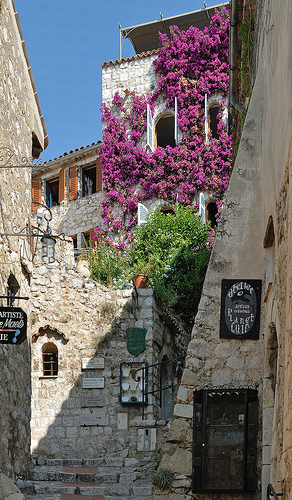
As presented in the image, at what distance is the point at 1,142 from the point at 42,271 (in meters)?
4.81

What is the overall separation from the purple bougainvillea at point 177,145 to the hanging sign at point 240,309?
522 inches

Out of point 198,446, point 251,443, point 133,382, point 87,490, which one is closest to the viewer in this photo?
point 251,443

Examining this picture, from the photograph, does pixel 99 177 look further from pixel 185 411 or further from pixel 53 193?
pixel 185 411

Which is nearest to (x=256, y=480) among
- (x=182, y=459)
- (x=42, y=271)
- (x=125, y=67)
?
(x=182, y=459)

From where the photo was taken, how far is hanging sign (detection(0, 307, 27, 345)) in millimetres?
9134

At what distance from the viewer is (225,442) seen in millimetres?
8578

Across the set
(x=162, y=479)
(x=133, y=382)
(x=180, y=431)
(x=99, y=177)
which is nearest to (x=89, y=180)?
(x=99, y=177)

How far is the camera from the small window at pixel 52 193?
26.7m

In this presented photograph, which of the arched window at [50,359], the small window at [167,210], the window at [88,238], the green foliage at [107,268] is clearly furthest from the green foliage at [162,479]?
the window at [88,238]

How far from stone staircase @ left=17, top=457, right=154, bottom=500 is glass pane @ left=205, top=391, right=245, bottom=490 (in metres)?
2.93

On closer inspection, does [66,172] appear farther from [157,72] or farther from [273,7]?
[273,7]

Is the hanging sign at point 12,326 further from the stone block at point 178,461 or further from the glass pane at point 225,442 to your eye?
the glass pane at point 225,442

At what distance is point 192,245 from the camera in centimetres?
2003

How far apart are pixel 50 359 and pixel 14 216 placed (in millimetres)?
4318
